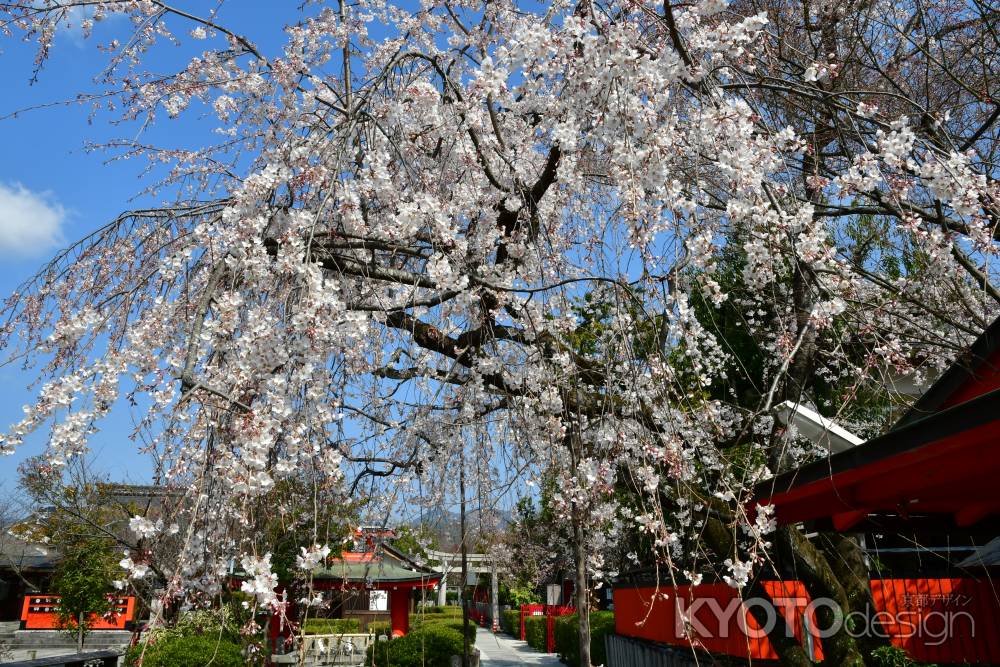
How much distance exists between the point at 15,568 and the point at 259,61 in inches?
679

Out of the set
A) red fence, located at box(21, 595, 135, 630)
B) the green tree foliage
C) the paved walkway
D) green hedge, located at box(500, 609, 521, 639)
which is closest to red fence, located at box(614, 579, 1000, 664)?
the paved walkway

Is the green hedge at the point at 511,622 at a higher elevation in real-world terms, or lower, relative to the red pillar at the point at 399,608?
lower

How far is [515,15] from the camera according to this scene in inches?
189

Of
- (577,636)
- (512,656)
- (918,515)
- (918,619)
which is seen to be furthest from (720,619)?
(512,656)

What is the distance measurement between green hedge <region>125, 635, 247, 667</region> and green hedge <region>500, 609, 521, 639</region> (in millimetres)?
15419

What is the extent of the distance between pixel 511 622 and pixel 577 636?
12.6 m

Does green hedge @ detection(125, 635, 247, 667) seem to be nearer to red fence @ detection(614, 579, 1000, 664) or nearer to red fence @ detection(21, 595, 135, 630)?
red fence @ detection(614, 579, 1000, 664)

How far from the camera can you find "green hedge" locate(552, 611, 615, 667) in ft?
33.5

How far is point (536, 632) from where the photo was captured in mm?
16953

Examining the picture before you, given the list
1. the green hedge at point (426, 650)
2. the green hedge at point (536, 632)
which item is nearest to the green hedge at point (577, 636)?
the green hedge at point (426, 650)

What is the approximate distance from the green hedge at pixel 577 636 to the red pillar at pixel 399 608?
4.67m

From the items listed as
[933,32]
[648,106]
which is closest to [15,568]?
[648,106]

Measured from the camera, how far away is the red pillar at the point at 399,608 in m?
16.6

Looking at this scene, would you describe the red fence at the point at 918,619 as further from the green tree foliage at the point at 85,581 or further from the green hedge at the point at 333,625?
the green tree foliage at the point at 85,581
